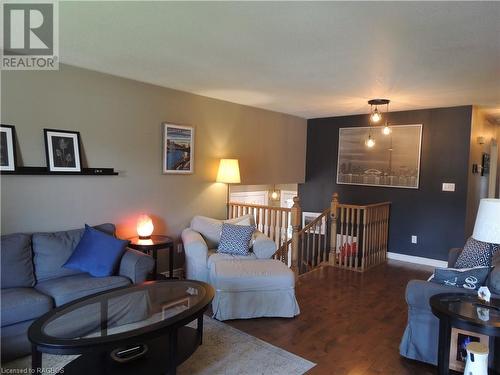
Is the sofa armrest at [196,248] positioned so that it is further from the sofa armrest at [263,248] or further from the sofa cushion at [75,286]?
the sofa cushion at [75,286]

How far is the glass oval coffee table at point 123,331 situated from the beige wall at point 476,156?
4.57m

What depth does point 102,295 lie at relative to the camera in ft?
7.97

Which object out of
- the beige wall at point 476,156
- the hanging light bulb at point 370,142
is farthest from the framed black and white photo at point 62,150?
the beige wall at point 476,156

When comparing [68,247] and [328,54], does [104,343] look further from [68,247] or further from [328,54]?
[328,54]

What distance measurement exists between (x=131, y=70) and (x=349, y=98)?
282 cm

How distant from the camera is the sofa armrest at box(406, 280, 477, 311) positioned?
2459 mm

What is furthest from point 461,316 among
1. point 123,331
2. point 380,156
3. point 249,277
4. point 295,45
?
point 380,156

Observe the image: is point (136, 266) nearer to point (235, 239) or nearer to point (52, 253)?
point (52, 253)

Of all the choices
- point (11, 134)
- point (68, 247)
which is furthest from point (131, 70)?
point (68, 247)

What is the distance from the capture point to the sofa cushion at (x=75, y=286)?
2655 millimetres

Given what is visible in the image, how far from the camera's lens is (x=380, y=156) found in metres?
5.79

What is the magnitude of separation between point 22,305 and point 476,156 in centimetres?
617

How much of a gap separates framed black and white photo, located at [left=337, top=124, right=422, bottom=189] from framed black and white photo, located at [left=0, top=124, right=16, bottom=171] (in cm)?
472

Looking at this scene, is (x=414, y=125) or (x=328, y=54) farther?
(x=414, y=125)
